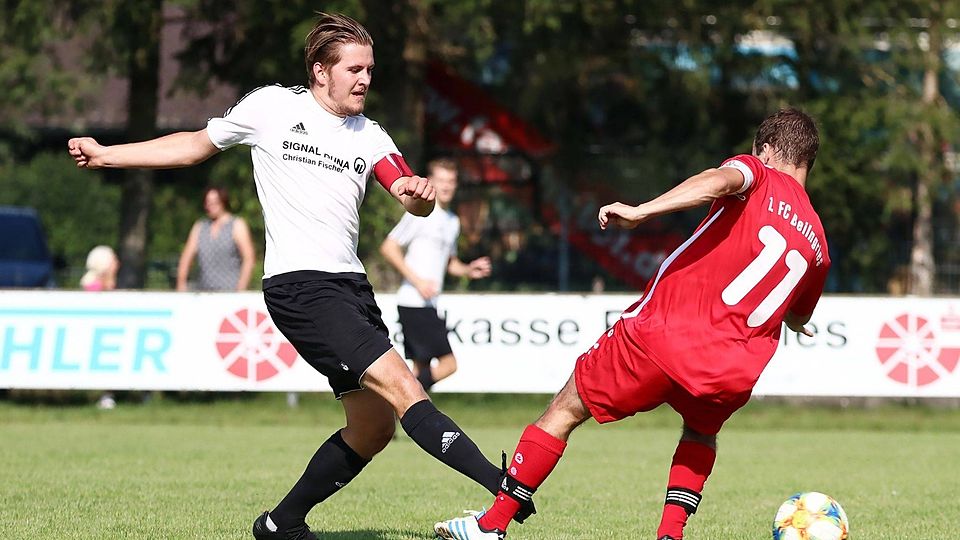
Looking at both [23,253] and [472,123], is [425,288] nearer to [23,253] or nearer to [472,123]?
[472,123]

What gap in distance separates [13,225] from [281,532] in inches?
619

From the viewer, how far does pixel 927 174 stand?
64.5 ft

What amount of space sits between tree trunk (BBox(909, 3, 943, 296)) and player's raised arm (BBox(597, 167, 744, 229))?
1458 centimetres

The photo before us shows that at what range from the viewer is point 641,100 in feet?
68.3

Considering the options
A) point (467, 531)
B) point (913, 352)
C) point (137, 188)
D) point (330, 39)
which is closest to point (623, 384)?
point (467, 531)

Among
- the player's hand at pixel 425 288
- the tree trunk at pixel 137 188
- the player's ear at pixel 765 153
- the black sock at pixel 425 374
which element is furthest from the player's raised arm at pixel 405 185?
the tree trunk at pixel 137 188

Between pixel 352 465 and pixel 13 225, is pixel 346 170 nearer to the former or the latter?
pixel 352 465

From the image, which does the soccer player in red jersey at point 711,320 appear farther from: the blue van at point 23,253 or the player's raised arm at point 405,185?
the blue van at point 23,253

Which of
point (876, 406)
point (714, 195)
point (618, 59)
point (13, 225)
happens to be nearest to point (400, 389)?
point (714, 195)

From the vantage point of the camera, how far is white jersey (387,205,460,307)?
11891mm

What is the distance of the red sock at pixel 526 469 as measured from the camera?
572 cm

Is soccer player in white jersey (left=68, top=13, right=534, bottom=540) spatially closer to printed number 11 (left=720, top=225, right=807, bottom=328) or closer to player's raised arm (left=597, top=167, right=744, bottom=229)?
player's raised arm (left=597, top=167, right=744, bottom=229)

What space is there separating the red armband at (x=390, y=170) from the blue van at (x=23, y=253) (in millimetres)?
14777

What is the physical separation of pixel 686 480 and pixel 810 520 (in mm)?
608
